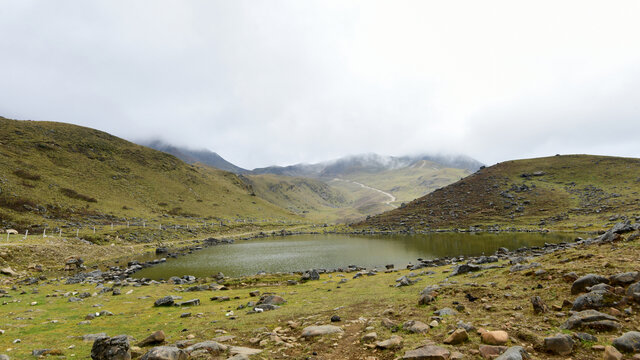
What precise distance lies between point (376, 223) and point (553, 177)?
81413mm

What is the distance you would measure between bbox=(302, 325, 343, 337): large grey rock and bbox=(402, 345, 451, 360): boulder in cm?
471

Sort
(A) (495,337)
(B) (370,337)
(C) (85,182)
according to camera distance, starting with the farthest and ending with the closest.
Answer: (C) (85,182)
(B) (370,337)
(A) (495,337)

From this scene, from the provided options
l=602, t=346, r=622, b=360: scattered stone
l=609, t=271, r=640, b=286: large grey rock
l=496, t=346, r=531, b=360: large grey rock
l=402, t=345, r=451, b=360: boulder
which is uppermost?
l=609, t=271, r=640, b=286: large grey rock

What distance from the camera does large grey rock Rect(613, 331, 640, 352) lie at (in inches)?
303

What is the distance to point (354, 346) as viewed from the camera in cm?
1143

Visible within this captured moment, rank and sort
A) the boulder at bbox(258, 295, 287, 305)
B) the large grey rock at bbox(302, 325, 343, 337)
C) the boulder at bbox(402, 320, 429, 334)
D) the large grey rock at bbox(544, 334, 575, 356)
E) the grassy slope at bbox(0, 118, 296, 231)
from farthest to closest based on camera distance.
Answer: the grassy slope at bbox(0, 118, 296, 231)
the boulder at bbox(258, 295, 287, 305)
the large grey rock at bbox(302, 325, 343, 337)
the boulder at bbox(402, 320, 429, 334)
the large grey rock at bbox(544, 334, 575, 356)

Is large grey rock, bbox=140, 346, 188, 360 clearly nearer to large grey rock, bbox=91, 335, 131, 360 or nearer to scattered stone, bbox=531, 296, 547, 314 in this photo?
large grey rock, bbox=91, 335, 131, 360

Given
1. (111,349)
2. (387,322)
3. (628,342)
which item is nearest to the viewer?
(628,342)

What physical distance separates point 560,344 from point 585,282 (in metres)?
6.86

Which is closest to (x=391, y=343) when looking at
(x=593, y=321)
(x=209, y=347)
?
(x=593, y=321)

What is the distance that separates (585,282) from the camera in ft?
42.2

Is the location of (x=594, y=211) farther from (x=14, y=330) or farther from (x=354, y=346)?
(x=14, y=330)

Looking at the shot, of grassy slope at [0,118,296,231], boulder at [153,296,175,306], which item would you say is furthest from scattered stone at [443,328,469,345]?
grassy slope at [0,118,296,231]

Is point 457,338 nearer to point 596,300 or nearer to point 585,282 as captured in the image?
point 596,300
